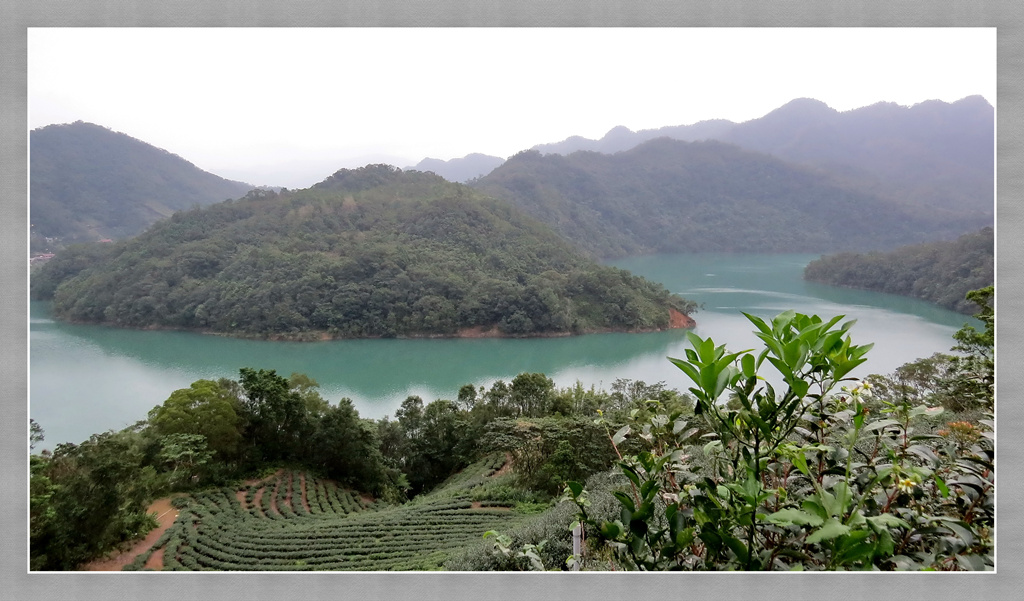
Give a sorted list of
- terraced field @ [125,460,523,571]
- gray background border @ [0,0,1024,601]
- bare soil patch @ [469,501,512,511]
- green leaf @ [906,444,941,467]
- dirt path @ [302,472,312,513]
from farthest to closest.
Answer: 1. dirt path @ [302,472,312,513]
2. bare soil patch @ [469,501,512,511]
3. terraced field @ [125,460,523,571]
4. gray background border @ [0,0,1024,601]
5. green leaf @ [906,444,941,467]

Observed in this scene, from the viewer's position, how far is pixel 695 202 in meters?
52.1

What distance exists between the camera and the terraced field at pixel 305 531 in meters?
4.31

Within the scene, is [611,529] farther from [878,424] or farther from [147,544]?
[147,544]

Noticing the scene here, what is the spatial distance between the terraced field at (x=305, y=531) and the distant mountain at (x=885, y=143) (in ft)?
14.3

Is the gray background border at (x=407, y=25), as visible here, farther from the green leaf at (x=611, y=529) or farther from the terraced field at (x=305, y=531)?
the terraced field at (x=305, y=531)

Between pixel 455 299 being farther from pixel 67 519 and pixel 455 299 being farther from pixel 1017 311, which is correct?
pixel 1017 311

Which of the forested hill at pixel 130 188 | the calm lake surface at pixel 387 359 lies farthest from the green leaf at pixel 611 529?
the forested hill at pixel 130 188

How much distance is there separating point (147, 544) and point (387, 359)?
10812mm

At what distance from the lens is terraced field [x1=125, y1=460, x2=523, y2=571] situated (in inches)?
170

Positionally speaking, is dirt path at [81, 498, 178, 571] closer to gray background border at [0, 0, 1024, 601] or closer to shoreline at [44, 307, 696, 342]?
gray background border at [0, 0, 1024, 601]

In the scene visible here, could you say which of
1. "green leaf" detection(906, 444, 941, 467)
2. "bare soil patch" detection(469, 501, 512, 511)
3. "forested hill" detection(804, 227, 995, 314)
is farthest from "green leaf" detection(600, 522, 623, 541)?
"forested hill" detection(804, 227, 995, 314)

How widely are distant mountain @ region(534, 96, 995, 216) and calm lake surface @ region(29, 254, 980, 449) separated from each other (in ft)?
13.8

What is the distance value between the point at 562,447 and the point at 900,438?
468 cm
